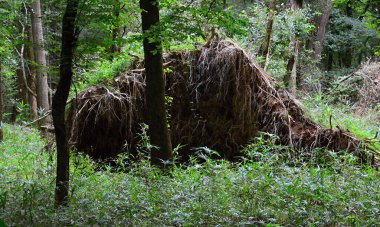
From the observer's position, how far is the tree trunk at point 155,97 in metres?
6.96

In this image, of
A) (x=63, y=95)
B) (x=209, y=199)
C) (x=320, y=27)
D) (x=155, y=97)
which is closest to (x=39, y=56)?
(x=155, y=97)

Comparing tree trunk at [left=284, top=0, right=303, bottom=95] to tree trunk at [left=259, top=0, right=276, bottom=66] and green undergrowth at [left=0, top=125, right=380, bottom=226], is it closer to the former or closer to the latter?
tree trunk at [left=259, top=0, right=276, bottom=66]

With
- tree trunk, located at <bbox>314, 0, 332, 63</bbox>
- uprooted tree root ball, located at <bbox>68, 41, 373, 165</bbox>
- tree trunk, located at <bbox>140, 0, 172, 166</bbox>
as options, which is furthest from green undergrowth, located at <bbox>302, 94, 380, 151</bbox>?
tree trunk, located at <bbox>314, 0, 332, 63</bbox>

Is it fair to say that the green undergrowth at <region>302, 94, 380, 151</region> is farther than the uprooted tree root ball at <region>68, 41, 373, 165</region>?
No

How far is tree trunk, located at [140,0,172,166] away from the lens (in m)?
6.96

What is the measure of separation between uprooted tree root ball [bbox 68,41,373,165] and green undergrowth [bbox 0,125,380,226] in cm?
329

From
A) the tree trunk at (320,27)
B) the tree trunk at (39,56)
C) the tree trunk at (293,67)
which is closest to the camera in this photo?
the tree trunk at (293,67)

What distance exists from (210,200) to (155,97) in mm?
2763

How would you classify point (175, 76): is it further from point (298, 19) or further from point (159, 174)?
point (298, 19)

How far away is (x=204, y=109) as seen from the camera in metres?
10.4

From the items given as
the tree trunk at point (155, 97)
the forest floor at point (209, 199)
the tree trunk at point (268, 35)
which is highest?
the tree trunk at point (268, 35)

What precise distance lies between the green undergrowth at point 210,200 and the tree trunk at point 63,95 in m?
0.18

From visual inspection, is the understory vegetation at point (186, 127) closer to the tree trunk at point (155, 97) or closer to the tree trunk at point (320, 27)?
the tree trunk at point (155, 97)

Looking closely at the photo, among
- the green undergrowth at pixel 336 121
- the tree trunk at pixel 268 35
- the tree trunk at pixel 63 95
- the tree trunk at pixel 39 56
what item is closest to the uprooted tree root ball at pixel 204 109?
the green undergrowth at pixel 336 121
